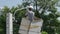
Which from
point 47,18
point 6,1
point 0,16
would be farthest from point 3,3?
point 47,18

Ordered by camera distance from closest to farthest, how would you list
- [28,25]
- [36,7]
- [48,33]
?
[28,25], [48,33], [36,7]

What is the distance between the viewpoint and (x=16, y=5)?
14375 mm

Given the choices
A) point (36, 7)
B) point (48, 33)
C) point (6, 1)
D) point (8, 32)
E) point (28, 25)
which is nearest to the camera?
point (8, 32)

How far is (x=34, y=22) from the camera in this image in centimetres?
816

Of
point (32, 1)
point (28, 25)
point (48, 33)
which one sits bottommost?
point (48, 33)

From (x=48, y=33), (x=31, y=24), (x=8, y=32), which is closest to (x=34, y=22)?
(x=31, y=24)

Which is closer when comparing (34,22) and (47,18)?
(34,22)

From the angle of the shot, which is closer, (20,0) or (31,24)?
(31,24)

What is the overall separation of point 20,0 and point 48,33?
3.01 metres

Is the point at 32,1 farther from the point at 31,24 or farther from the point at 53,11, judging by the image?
the point at 31,24

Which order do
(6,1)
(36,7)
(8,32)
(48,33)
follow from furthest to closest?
1. (6,1)
2. (36,7)
3. (48,33)
4. (8,32)

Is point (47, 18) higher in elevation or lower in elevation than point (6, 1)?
lower

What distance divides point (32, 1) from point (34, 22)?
20.5ft

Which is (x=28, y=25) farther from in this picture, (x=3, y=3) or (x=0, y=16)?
(x=3, y=3)
